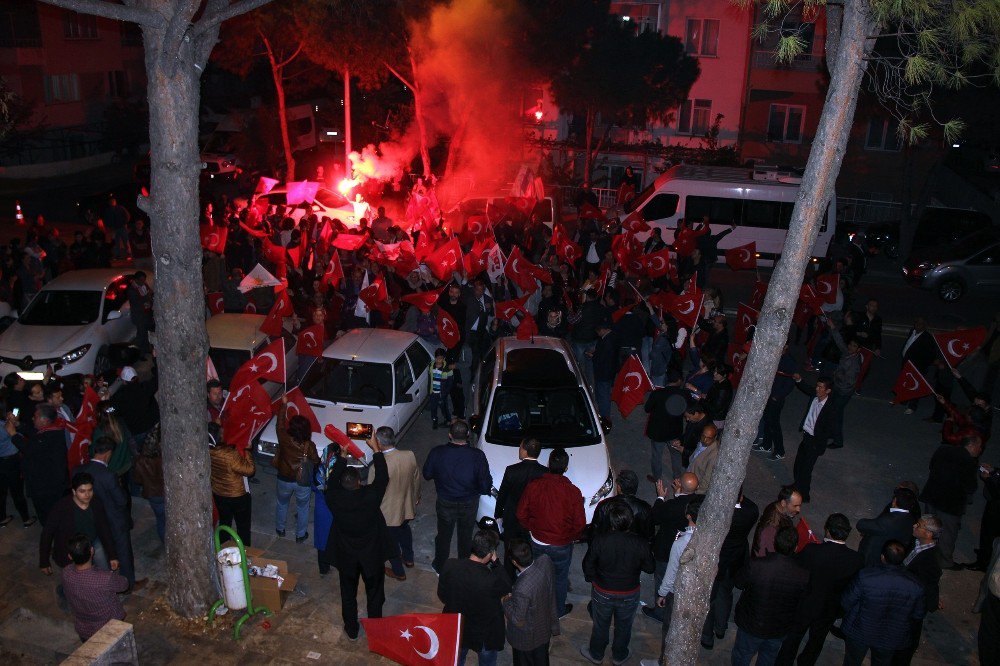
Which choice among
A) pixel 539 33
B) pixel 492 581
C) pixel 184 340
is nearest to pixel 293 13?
pixel 539 33

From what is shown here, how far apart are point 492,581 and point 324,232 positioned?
1240cm

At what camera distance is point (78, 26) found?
1409 inches

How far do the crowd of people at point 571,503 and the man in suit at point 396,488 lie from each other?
24 mm

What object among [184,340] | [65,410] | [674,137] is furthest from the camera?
[674,137]

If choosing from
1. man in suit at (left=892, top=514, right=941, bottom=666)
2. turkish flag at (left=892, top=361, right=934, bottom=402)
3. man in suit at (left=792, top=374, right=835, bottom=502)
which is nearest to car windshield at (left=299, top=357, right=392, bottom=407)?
man in suit at (left=792, top=374, right=835, bottom=502)

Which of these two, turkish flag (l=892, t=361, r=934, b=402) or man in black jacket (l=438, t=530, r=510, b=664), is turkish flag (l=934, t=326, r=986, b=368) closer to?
turkish flag (l=892, t=361, r=934, b=402)

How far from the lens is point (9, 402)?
355 inches

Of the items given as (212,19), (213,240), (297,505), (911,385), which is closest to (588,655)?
(297,505)

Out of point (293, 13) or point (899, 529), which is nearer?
point (899, 529)

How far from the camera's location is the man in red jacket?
715cm

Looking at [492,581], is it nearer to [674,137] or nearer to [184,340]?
[184,340]

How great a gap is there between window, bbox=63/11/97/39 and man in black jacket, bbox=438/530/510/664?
Result: 36.8m

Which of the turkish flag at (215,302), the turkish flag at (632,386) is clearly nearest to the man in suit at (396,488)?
the turkish flag at (632,386)

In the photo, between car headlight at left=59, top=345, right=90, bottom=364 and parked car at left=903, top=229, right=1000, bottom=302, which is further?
parked car at left=903, top=229, right=1000, bottom=302
